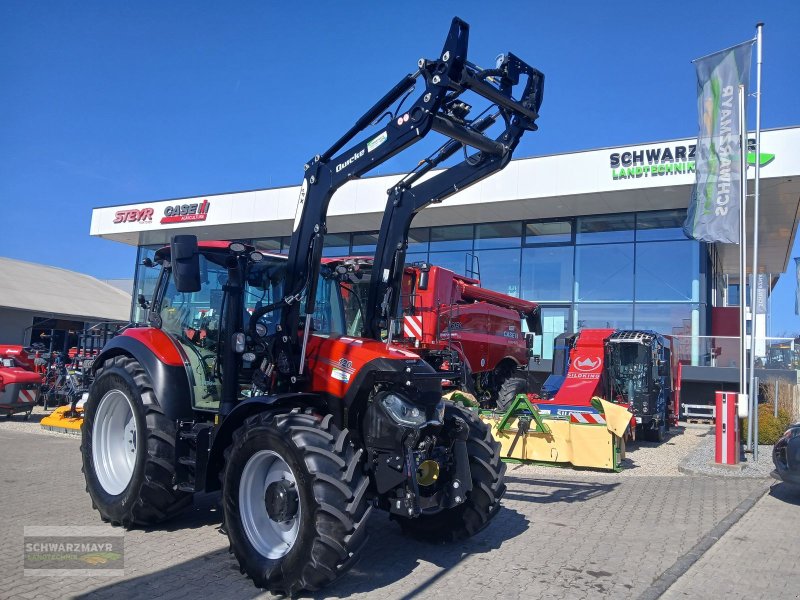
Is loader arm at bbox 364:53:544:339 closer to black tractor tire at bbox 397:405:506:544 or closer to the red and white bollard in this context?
black tractor tire at bbox 397:405:506:544

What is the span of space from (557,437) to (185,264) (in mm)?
6438

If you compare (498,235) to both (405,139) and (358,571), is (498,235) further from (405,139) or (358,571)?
(358,571)

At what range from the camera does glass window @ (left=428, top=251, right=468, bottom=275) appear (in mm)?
21609

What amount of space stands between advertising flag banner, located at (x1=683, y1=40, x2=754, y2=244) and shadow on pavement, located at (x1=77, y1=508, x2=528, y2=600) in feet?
27.7

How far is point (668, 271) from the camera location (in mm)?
18547

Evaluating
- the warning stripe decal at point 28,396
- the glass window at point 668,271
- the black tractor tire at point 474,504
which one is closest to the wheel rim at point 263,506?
the black tractor tire at point 474,504

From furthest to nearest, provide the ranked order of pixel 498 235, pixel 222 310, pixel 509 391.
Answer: pixel 498 235
pixel 509 391
pixel 222 310

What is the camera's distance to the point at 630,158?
677 inches

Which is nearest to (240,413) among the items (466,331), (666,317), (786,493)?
(786,493)

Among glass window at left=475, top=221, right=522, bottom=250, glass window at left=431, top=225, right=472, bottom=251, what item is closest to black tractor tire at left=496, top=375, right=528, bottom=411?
glass window at left=475, top=221, right=522, bottom=250

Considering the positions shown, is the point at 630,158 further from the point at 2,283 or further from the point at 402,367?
the point at 2,283

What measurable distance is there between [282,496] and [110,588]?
128cm

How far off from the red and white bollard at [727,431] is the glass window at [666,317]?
345 inches

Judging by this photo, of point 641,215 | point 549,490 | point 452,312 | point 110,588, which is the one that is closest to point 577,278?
point 641,215
